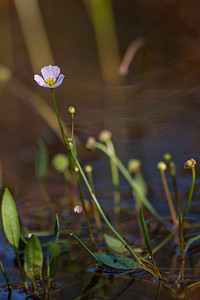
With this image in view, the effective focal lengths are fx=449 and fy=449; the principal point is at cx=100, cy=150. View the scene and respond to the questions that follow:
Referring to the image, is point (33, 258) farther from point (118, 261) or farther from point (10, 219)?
point (118, 261)

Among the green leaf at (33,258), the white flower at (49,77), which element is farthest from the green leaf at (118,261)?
the white flower at (49,77)

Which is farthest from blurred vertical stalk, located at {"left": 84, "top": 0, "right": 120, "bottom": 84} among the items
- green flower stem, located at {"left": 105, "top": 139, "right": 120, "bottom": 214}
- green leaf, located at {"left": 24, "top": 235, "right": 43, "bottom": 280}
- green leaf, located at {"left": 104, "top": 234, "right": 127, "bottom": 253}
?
green leaf, located at {"left": 24, "top": 235, "right": 43, "bottom": 280}

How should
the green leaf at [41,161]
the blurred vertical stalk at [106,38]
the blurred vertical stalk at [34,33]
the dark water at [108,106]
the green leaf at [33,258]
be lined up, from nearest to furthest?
the green leaf at [33,258] < the dark water at [108,106] < the green leaf at [41,161] < the blurred vertical stalk at [106,38] < the blurred vertical stalk at [34,33]

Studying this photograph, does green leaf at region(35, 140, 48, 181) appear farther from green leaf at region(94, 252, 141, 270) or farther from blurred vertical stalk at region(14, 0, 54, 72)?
blurred vertical stalk at region(14, 0, 54, 72)

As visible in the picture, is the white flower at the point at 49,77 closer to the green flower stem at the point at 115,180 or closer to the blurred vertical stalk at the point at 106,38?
the green flower stem at the point at 115,180

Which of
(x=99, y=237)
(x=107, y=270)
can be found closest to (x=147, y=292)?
(x=107, y=270)

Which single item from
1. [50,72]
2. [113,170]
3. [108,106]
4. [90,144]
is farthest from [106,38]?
[50,72]

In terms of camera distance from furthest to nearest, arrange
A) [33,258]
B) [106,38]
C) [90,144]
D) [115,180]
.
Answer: [106,38]
[115,180]
[90,144]
[33,258]
